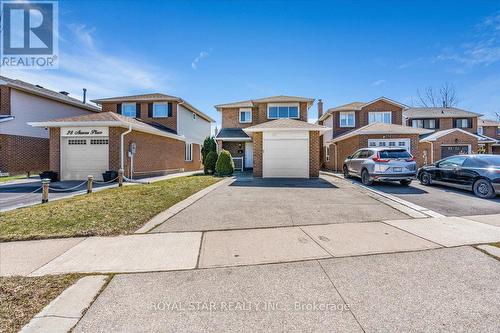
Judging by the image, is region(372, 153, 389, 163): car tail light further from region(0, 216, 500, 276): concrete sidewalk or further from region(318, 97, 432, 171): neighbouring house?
region(318, 97, 432, 171): neighbouring house

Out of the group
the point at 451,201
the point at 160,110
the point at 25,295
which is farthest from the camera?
the point at 160,110

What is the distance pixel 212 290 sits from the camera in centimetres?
303

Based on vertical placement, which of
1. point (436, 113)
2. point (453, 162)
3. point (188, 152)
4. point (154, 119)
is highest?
point (436, 113)

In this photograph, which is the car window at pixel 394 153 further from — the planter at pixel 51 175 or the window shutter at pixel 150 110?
the planter at pixel 51 175

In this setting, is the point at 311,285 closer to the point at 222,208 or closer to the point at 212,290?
the point at 212,290

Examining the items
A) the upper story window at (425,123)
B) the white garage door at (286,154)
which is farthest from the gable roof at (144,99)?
the upper story window at (425,123)

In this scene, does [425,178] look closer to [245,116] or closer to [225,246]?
[225,246]

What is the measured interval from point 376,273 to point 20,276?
510cm

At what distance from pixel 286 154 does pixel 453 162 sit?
310 inches

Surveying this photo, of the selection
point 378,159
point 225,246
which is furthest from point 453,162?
A: point 225,246

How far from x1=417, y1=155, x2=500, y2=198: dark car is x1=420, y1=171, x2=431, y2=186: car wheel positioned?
18 cm

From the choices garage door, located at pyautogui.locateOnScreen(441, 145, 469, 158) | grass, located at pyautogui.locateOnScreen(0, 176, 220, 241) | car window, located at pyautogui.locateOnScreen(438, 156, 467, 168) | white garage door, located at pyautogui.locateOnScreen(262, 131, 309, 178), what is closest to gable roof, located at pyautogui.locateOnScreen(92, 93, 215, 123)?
white garage door, located at pyautogui.locateOnScreen(262, 131, 309, 178)

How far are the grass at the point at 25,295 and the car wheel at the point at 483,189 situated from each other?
12.3m

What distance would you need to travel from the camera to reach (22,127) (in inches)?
674
